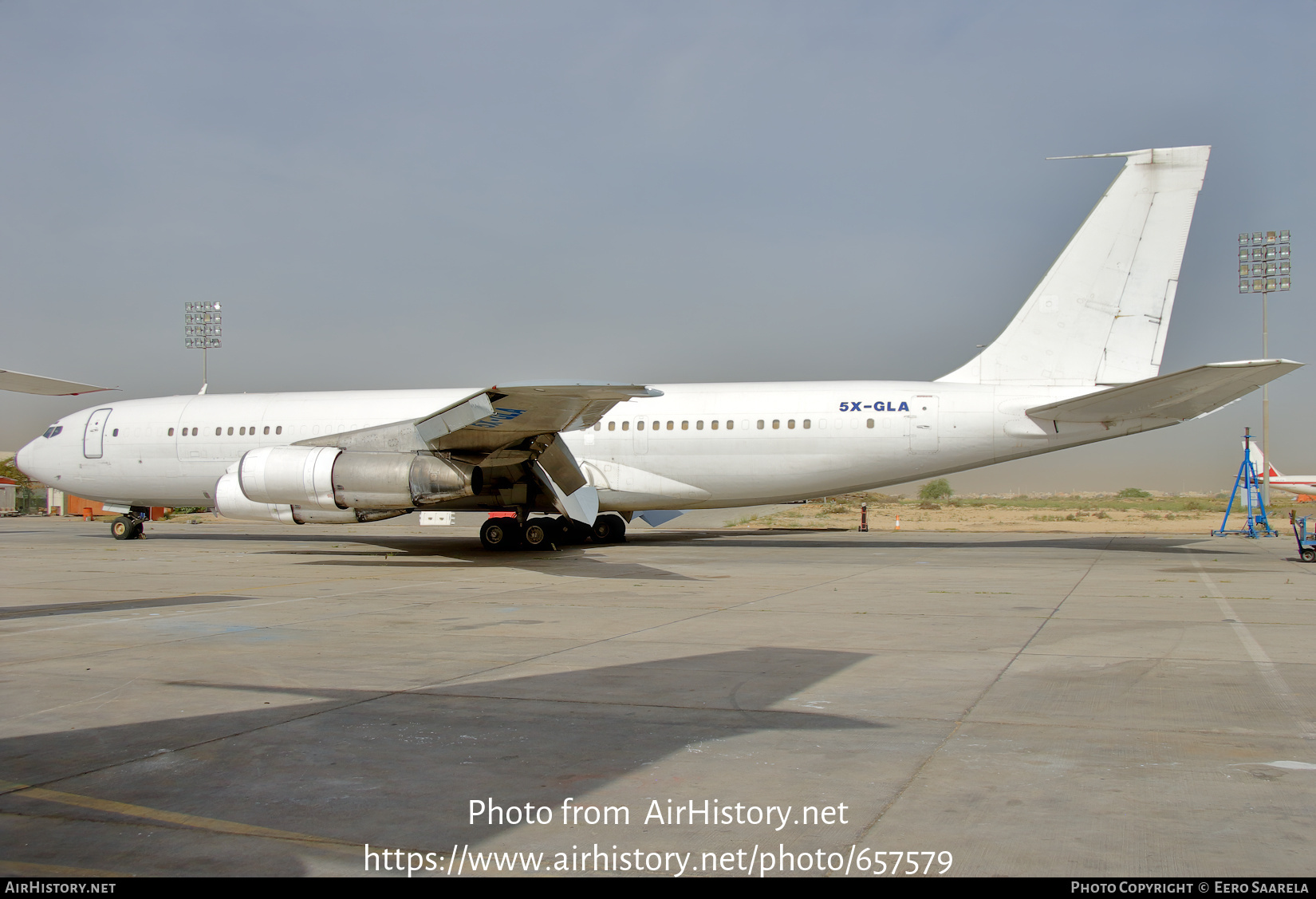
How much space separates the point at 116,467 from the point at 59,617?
14035 millimetres

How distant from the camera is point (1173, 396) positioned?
15945 millimetres

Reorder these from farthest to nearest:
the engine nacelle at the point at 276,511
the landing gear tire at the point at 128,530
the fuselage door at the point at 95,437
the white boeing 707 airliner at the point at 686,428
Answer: the landing gear tire at the point at 128,530
the fuselage door at the point at 95,437
the engine nacelle at the point at 276,511
the white boeing 707 airliner at the point at 686,428

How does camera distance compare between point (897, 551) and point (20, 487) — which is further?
point (20, 487)

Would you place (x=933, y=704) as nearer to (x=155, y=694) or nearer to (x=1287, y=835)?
(x=1287, y=835)

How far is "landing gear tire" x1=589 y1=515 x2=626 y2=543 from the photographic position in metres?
21.7

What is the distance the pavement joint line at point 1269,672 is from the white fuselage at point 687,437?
7.69 metres

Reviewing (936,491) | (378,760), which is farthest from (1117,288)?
(936,491)

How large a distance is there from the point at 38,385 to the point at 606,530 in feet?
43.5

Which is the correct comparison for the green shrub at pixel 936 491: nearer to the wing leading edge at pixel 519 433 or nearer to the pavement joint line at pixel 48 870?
the wing leading edge at pixel 519 433

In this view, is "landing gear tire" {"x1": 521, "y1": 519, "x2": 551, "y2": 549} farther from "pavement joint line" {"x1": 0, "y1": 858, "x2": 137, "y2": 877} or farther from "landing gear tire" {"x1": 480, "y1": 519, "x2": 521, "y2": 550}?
"pavement joint line" {"x1": 0, "y1": 858, "x2": 137, "y2": 877}

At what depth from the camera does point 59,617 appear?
363 inches

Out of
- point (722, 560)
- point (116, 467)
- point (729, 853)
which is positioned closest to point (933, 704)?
point (729, 853)

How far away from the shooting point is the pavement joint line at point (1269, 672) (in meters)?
5.02

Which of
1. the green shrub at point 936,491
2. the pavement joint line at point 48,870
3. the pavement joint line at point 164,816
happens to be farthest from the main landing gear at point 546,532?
the green shrub at point 936,491
